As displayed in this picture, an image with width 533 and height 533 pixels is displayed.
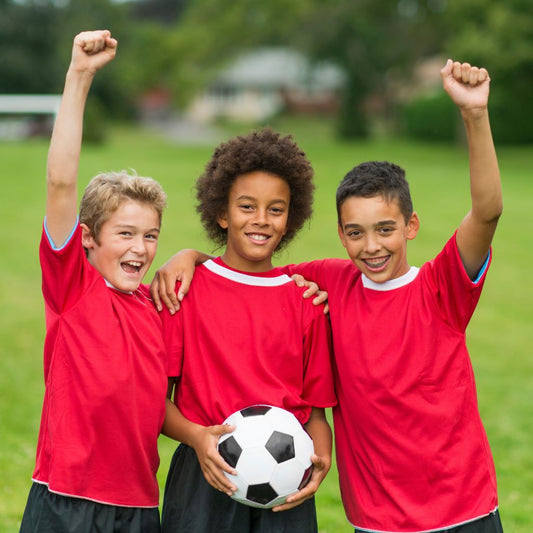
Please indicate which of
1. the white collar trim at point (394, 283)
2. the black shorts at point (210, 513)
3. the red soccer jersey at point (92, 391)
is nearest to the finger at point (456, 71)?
the white collar trim at point (394, 283)

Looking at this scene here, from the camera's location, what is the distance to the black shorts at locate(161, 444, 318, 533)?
3.09 metres

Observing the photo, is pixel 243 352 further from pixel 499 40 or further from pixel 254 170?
pixel 499 40

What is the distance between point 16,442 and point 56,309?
2.90 metres

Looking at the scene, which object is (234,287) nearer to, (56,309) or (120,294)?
(120,294)

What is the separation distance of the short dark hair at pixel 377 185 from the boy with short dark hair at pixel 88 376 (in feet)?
2.92

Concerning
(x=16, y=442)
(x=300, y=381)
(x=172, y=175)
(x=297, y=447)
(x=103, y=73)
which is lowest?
(x=16, y=442)

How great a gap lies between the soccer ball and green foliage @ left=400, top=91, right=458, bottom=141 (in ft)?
109

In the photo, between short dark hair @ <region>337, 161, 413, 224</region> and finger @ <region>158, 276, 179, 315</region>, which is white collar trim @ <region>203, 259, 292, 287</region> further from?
short dark hair @ <region>337, 161, 413, 224</region>

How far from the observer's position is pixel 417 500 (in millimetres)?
3021

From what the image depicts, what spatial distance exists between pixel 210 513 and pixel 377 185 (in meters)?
1.39

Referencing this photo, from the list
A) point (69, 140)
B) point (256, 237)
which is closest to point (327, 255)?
point (256, 237)

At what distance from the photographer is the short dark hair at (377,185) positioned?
3.20m

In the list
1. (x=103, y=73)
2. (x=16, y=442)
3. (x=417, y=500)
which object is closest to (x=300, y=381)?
(x=417, y=500)

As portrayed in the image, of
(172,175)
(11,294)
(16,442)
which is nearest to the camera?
(16,442)
